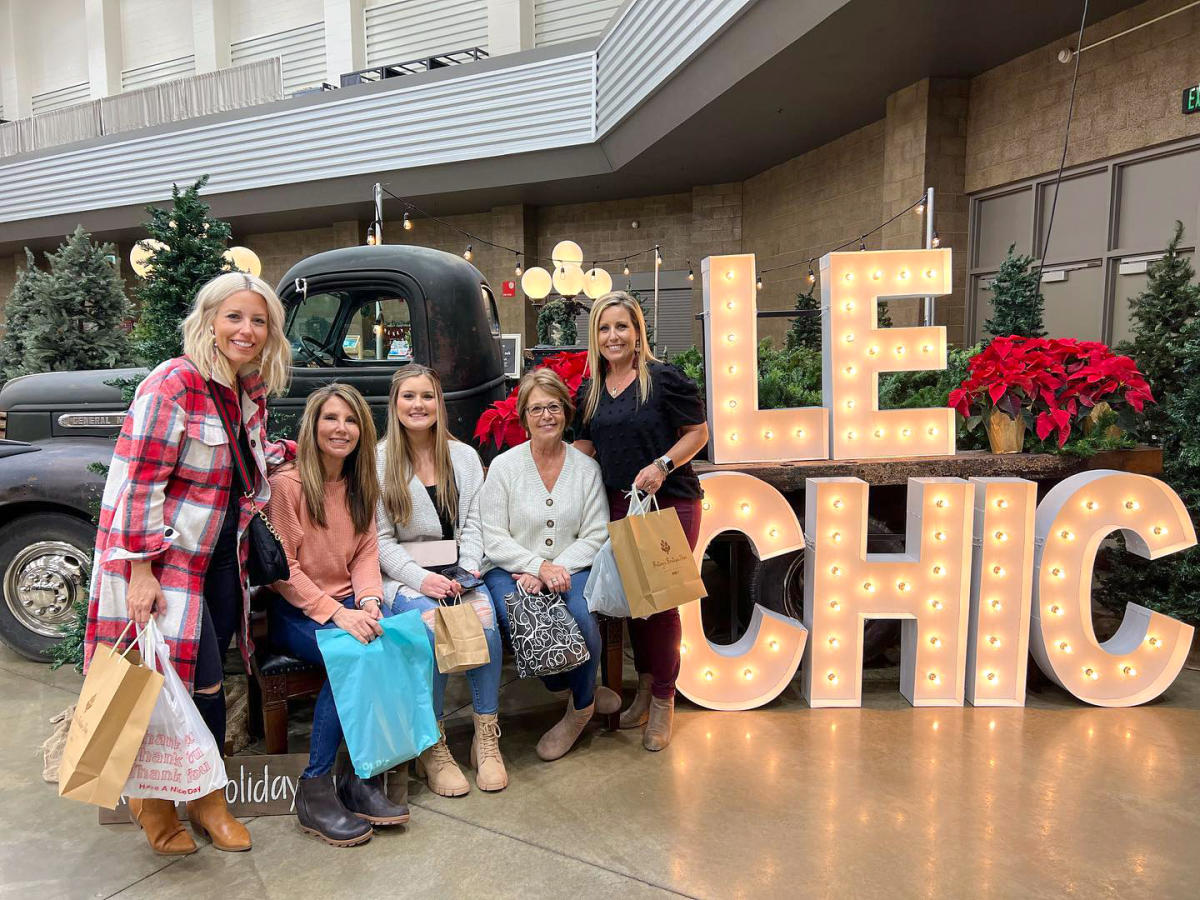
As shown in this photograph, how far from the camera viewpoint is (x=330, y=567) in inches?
104

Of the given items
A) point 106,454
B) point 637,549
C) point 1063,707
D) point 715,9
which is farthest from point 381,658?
point 715,9

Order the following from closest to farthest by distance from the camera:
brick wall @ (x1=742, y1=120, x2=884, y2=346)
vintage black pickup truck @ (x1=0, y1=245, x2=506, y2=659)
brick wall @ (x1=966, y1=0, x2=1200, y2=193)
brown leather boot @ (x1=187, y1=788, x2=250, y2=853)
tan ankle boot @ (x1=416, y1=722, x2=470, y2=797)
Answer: brown leather boot @ (x1=187, y1=788, x2=250, y2=853), tan ankle boot @ (x1=416, y1=722, x2=470, y2=797), vintage black pickup truck @ (x1=0, y1=245, x2=506, y2=659), brick wall @ (x1=966, y1=0, x2=1200, y2=193), brick wall @ (x1=742, y1=120, x2=884, y2=346)

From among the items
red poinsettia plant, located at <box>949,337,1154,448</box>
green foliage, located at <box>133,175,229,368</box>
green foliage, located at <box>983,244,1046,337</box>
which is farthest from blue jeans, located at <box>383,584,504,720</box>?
green foliage, located at <box>983,244,1046,337</box>

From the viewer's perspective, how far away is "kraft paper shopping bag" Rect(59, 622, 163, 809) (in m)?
1.91

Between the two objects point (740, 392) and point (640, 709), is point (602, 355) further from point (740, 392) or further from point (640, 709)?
point (640, 709)

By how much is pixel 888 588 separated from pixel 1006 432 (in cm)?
115

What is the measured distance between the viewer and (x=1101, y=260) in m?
7.15

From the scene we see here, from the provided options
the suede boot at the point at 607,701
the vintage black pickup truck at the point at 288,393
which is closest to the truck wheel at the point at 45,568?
the vintage black pickup truck at the point at 288,393

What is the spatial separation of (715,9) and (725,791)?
8.36m

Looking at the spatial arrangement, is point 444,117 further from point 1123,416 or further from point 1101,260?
point 1123,416

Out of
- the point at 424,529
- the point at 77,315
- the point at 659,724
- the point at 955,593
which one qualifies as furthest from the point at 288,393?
the point at 955,593

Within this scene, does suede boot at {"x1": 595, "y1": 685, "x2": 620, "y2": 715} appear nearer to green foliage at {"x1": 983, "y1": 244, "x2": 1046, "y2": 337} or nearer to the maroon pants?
the maroon pants

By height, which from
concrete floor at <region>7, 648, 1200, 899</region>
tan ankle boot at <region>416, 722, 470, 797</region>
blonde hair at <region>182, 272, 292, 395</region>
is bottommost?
concrete floor at <region>7, 648, 1200, 899</region>

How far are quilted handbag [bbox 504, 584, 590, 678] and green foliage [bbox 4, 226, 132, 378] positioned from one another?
14.1 ft
